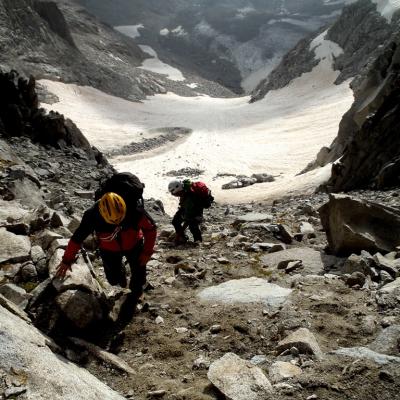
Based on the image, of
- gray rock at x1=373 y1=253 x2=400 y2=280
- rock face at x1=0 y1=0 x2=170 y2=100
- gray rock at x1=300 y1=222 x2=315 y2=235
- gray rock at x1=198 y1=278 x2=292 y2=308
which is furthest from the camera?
rock face at x1=0 y1=0 x2=170 y2=100

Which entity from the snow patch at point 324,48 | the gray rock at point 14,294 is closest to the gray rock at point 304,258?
the gray rock at point 14,294


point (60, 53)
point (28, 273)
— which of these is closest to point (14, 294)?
point (28, 273)

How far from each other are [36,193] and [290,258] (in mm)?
7066

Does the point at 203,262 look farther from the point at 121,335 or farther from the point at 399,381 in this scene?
the point at 399,381

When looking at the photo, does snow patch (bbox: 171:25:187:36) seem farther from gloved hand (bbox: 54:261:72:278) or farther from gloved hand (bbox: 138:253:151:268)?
gloved hand (bbox: 54:261:72:278)

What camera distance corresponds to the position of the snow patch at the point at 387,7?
68.6 metres

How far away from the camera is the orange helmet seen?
5152 millimetres

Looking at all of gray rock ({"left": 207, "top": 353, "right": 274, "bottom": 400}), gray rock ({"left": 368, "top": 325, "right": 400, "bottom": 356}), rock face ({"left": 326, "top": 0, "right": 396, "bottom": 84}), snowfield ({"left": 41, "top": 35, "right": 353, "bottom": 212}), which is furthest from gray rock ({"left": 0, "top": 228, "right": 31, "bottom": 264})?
rock face ({"left": 326, "top": 0, "right": 396, "bottom": 84})

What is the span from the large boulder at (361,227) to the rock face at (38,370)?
520 centimetres

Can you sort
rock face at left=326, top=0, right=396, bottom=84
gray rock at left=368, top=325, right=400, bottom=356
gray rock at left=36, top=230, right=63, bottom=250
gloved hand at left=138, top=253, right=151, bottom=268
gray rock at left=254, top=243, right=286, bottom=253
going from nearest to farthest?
gray rock at left=368, top=325, right=400, bottom=356 → gloved hand at left=138, top=253, right=151, bottom=268 → gray rock at left=36, top=230, right=63, bottom=250 → gray rock at left=254, top=243, right=286, bottom=253 → rock face at left=326, top=0, right=396, bottom=84

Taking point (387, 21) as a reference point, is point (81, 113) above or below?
below

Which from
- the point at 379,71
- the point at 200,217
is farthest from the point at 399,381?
the point at 379,71

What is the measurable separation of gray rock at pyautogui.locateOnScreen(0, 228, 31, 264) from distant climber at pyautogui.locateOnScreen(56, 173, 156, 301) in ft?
4.07

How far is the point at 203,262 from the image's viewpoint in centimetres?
834
